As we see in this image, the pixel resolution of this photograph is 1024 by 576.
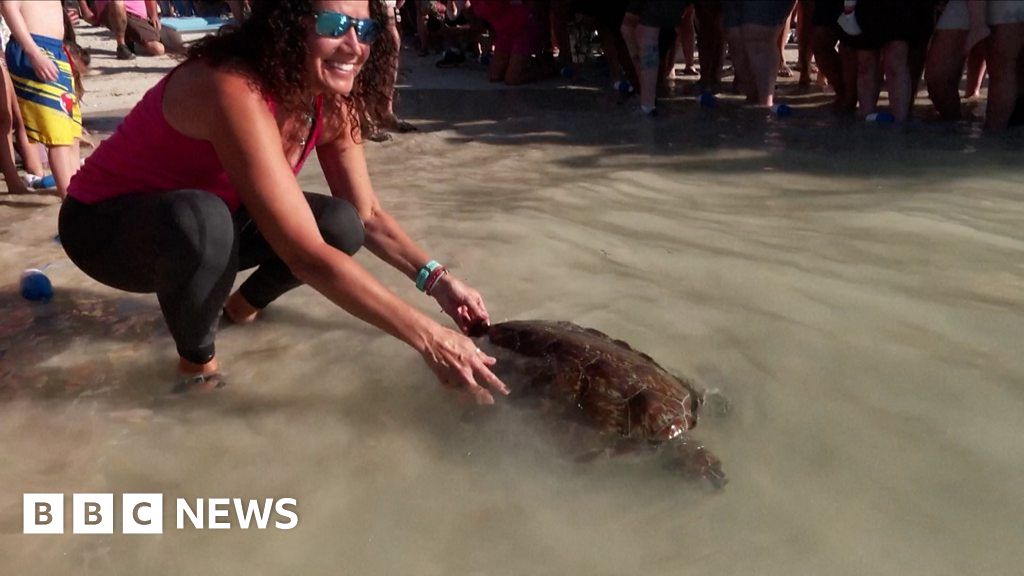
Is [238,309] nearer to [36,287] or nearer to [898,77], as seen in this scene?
[36,287]

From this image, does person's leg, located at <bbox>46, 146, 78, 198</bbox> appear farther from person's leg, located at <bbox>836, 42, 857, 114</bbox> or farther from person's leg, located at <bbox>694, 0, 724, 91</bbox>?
person's leg, located at <bbox>836, 42, 857, 114</bbox>

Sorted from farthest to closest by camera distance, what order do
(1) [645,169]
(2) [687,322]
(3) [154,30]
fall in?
(3) [154,30] → (1) [645,169] → (2) [687,322]

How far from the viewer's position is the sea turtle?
228cm

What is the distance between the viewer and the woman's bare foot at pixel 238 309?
3.16m

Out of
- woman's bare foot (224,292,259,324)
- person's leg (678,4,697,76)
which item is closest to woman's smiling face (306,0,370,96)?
woman's bare foot (224,292,259,324)

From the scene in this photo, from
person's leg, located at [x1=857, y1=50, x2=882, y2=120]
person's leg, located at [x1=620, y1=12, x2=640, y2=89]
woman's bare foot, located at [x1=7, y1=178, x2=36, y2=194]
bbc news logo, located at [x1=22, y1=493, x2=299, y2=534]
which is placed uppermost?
person's leg, located at [x1=620, y1=12, x2=640, y2=89]

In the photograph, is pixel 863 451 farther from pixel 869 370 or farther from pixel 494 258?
pixel 494 258

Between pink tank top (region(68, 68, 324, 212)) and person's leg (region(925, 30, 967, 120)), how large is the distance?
17.0 feet

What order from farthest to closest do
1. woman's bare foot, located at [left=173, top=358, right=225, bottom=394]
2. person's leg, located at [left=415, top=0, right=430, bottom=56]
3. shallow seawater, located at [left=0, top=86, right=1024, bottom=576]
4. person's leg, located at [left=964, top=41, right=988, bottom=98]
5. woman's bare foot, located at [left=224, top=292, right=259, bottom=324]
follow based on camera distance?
1. person's leg, located at [left=415, top=0, right=430, bottom=56]
2. person's leg, located at [left=964, top=41, right=988, bottom=98]
3. woman's bare foot, located at [left=224, top=292, right=259, bottom=324]
4. woman's bare foot, located at [left=173, top=358, right=225, bottom=394]
5. shallow seawater, located at [left=0, top=86, right=1024, bottom=576]

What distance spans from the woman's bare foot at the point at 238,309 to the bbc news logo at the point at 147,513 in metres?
1.09

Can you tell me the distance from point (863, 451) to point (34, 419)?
2417mm

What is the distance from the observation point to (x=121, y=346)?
3051 mm

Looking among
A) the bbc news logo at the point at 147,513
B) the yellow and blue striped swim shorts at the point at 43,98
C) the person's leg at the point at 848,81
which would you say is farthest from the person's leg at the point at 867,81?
the bbc news logo at the point at 147,513

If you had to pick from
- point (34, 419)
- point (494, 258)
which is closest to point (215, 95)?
point (34, 419)
